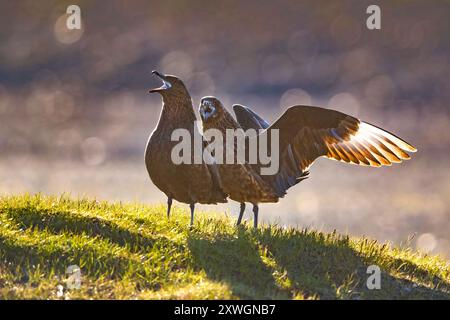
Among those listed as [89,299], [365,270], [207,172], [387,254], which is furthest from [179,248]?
[387,254]

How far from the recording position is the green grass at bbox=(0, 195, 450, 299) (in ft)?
23.1

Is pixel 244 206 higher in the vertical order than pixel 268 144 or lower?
lower

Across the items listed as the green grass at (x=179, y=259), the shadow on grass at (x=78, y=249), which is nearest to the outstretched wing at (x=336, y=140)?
the green grass at (x=179, y=259)

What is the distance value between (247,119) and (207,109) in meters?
1.70

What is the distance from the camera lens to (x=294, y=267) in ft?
25.8

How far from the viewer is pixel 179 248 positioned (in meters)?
7.98

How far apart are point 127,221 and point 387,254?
124 inches

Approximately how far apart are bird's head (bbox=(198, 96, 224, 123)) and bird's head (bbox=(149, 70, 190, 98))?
26 cm

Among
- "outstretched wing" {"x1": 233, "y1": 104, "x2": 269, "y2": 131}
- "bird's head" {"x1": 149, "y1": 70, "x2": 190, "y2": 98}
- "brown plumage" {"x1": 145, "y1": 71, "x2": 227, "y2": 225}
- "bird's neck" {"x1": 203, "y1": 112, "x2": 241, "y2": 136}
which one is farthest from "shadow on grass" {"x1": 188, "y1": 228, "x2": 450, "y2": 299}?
"outstretched wing" {"x1": 233, "y1": 104, "x2": 269, "y2": 131}

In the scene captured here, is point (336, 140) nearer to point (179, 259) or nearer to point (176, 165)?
point (176, 165)

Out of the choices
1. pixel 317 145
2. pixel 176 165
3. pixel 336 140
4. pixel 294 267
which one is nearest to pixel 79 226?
pixel 176 165

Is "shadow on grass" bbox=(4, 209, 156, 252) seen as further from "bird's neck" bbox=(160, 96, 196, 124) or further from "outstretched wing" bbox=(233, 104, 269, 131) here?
"outstretched wing" bbox=(233, 104, 269, 131)

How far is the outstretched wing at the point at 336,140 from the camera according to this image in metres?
8.79

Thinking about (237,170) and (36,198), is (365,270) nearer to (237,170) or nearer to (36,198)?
(237,170)
